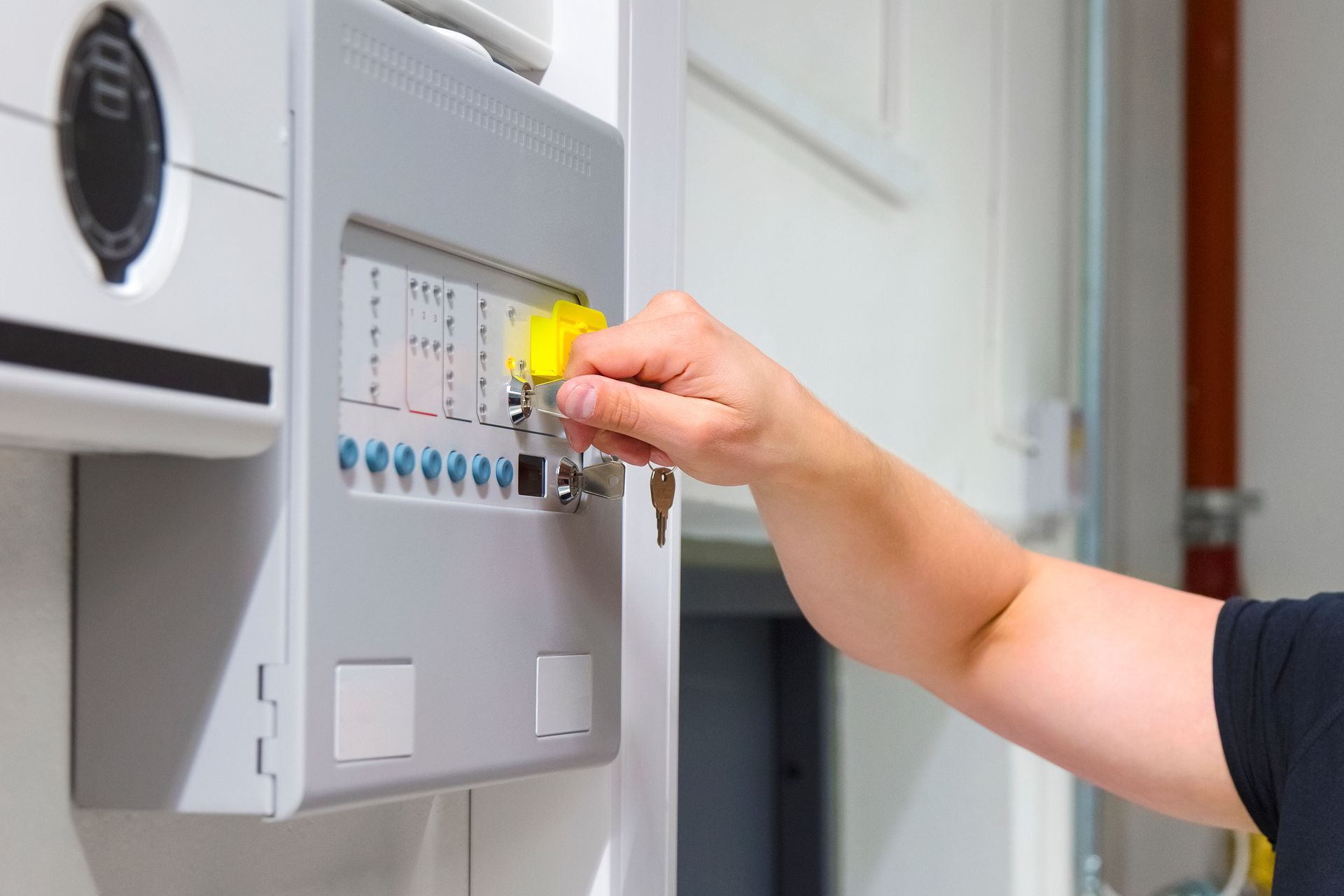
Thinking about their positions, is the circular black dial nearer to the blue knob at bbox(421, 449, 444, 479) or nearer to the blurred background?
the blue knob at bbox(421, 449, 444, 479)

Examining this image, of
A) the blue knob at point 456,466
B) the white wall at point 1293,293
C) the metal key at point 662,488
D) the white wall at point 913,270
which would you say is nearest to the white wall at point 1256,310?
the white wall at point 1293,293

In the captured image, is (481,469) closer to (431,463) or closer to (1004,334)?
(431,463)

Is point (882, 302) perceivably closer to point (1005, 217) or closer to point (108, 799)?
point (1005, 217)

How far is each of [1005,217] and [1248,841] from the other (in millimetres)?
1022

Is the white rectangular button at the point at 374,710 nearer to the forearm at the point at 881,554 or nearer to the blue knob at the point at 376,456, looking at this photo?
the blue knob at the point at 376,456

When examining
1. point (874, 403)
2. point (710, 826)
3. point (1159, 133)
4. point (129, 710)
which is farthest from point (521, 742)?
point (1159, 133)

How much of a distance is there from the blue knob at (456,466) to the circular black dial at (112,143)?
0.58 ft

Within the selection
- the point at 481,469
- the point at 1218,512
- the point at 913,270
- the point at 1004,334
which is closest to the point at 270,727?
the point at 481,469

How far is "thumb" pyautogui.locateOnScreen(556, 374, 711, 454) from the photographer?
1.70 feet

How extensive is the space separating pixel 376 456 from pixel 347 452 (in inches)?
0.6

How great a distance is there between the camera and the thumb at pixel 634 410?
0.52 meters

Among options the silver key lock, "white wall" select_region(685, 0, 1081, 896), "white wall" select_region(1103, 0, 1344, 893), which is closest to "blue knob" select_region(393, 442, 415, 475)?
the silver key lock

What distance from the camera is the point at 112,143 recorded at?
0.37m

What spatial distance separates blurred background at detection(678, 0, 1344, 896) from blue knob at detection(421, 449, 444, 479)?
0.48m
